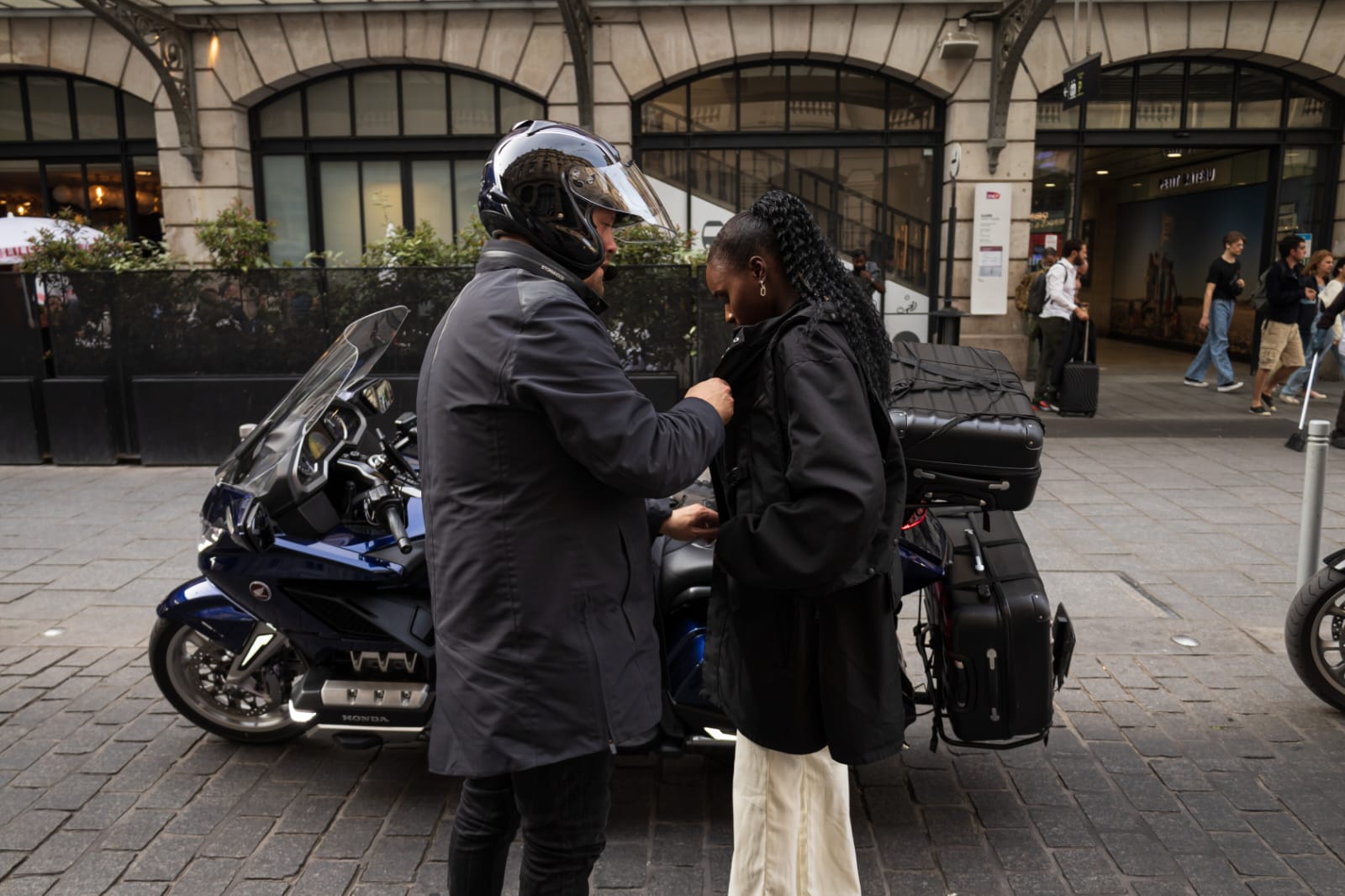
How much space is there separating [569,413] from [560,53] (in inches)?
463

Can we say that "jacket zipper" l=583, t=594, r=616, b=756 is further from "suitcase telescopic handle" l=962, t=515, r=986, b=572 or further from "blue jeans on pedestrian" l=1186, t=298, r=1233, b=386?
"blue jeans on pedestrian" l=1186, t=298, r=1233, b=386

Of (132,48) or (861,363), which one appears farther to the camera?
(132,48)

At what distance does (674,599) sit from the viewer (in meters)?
3.10

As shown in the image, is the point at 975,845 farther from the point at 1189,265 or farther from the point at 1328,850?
the point at 1189,265

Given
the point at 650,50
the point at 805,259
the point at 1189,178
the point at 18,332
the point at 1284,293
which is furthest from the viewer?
the point at 1189,178

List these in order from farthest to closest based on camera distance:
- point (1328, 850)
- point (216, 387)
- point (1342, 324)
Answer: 1. point (1342, 324)
2. point (216, 387)
3. point (1328, 850)

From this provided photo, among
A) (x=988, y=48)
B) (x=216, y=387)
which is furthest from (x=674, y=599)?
(x=988, y=48)

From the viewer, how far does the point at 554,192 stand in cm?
208

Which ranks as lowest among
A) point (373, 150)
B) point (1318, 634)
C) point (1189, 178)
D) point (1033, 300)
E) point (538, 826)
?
point (1318, 634)

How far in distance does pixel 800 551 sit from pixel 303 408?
1861 millimetres

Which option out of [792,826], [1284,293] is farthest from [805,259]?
[1284,293]

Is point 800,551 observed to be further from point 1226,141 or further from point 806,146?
point 1226,141

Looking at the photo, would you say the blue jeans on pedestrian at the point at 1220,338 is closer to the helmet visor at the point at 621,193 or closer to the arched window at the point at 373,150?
the arched window at the point at 373,150

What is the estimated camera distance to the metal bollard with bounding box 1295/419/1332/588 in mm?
4676
